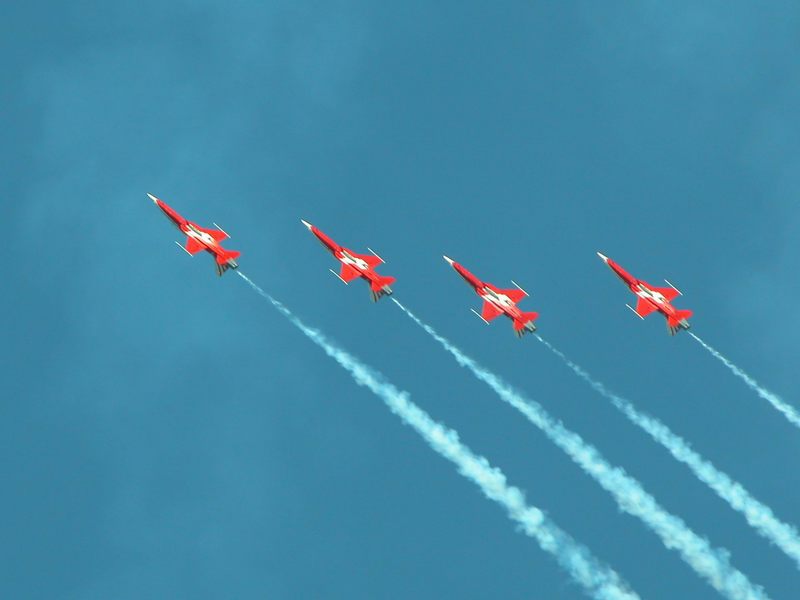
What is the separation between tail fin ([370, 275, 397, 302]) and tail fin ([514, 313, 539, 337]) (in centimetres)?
1110

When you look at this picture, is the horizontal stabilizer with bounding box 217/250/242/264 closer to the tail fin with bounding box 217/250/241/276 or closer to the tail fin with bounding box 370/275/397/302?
the tail fin with bounding box 217/250/241/276

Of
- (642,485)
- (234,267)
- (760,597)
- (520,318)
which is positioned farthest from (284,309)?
(760,597)

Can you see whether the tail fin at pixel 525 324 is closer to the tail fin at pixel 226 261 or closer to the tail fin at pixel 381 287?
the tail fin at pixel 381 287

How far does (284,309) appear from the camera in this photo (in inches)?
7840

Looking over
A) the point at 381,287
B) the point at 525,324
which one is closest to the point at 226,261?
the point at 381,287

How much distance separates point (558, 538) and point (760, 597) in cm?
1701

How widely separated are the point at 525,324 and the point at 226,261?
25338 millimetres

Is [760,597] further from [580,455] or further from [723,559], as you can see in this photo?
[580,455]

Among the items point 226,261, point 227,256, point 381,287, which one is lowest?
point 226,261

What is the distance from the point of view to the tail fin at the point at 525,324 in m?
199

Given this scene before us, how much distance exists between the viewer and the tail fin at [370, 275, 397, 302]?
198125 mm

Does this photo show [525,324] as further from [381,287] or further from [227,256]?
[227,256]

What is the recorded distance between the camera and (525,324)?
199375 millimetres

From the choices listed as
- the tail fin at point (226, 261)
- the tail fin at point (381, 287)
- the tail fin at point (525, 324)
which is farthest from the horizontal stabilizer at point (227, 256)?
the tail fin at point (525, 324)
